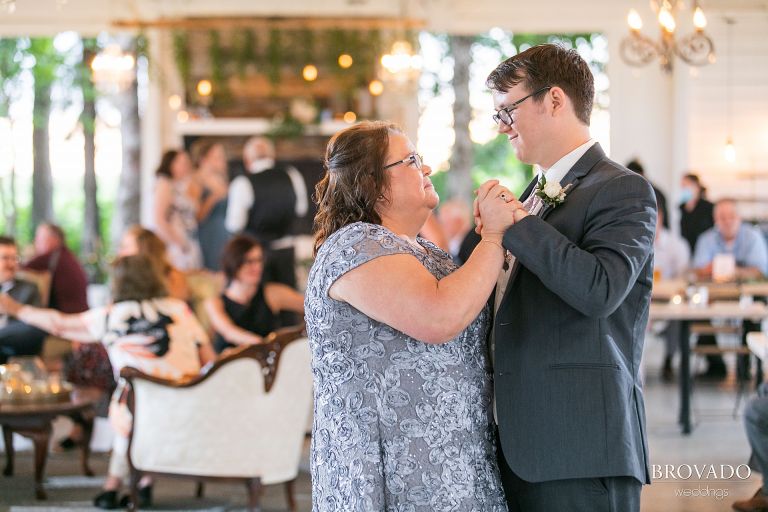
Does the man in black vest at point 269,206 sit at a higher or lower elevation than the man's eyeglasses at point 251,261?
higher

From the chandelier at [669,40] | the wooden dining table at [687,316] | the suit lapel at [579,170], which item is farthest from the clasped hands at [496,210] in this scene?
the wooden dining table at [687,316]

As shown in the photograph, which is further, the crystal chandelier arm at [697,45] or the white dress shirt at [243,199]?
the white dress shirt at [243,199]

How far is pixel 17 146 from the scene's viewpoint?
15773 millimetres

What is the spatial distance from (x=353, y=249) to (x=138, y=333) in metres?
3.30

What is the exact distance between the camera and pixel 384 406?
2.39 meters

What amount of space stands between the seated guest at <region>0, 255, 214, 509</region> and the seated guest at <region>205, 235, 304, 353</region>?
78 centimetres

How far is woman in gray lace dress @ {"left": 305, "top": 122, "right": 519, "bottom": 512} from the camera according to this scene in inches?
91.4

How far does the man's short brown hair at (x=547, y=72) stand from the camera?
2.49 meters

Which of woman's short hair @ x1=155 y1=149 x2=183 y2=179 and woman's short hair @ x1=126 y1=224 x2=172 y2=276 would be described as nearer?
woman's short hair @ x1=126 y1=224 x2=172 y2=276

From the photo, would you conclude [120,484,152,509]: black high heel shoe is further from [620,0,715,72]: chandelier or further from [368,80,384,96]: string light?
[368,80,384,96]: string light

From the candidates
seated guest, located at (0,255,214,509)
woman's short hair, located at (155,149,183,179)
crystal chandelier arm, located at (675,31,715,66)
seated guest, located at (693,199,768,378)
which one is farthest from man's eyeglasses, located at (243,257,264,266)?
seated guest, located at (693,199,768,378)

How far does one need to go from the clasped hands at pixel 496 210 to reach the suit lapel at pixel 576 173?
0.43 feet

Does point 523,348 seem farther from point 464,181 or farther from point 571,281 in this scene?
point 464,181

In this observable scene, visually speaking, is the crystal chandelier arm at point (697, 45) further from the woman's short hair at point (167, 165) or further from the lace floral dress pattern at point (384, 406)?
the lace floral dress pattern at point (384, 406)
